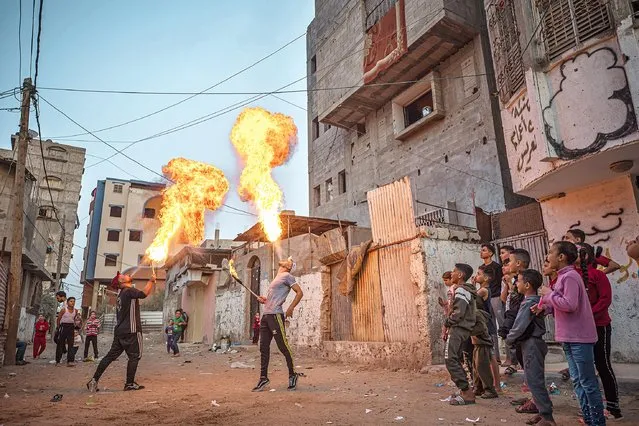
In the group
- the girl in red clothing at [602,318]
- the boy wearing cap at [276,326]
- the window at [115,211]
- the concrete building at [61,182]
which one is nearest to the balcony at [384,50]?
the boy wearing cap at [276,326]

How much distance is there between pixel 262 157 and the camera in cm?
1680

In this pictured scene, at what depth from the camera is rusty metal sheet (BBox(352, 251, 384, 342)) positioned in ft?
30.4

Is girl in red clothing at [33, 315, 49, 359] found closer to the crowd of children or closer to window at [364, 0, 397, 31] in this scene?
the crowd of children

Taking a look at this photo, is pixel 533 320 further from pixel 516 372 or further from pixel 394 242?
pixel 394 242

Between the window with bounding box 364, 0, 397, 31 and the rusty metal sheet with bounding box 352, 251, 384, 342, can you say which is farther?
the window with bounding box 364, 0, 397, 31

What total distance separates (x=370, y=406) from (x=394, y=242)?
192 inches

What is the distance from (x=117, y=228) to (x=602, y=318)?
49.0 metres

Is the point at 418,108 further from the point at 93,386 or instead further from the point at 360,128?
the point at 93,386

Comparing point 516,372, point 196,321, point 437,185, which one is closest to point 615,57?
point 516,372

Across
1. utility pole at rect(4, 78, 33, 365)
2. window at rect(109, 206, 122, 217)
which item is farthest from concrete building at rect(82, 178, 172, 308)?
utility pole at rect(4, 78, 33, 365)

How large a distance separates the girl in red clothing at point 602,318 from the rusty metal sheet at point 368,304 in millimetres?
5436

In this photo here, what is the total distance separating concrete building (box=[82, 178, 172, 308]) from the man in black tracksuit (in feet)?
137

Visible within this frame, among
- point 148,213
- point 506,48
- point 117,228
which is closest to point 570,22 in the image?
point 506,48

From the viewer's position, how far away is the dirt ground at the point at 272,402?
13.0ft
